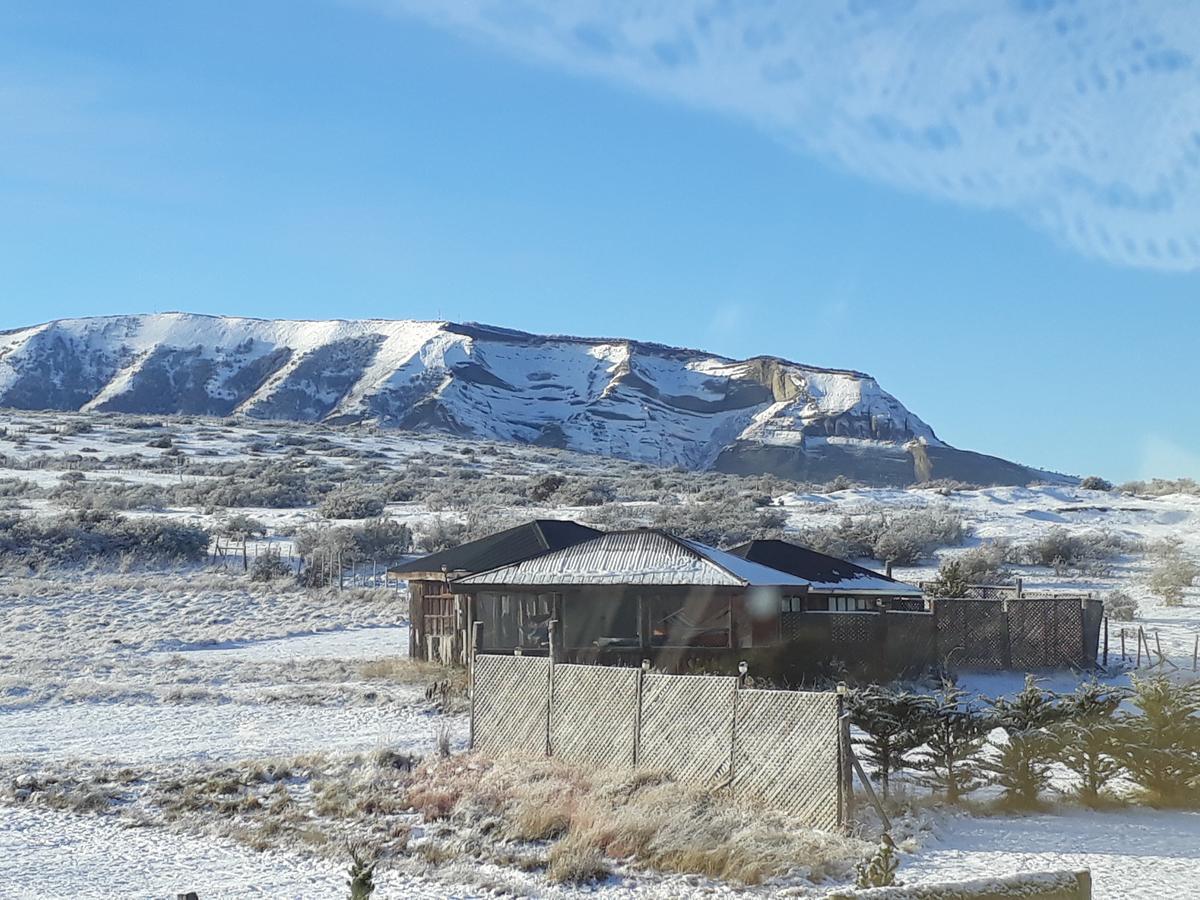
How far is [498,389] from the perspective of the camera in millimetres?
119875

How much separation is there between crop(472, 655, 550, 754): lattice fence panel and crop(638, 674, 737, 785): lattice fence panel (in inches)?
71.6

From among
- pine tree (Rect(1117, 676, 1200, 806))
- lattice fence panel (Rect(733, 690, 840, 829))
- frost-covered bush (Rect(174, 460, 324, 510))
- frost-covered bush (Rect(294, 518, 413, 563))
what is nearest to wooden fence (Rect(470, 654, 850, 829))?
lattice fence panel (Rect(733, 690, 840, 829))

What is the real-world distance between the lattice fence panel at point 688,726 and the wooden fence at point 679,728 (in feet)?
0.04

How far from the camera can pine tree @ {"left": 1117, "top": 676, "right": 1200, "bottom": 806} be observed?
12633 mm

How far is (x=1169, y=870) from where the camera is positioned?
33.4 feet

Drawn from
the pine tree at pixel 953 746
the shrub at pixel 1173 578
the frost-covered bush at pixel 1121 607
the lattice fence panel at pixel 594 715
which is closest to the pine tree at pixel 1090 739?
the pine tree at pixel 953 746

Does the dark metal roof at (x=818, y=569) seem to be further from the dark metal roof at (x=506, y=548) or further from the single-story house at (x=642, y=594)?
A: the dark metal roof at (x=506, y=548)

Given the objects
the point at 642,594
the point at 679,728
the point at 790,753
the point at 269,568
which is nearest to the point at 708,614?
the point at 642,594

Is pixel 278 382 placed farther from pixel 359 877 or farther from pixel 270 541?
pixel 359 877

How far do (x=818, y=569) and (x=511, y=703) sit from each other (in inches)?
449

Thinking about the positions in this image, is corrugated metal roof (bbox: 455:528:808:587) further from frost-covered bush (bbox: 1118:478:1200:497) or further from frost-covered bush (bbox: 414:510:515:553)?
frost-covered bush (bbox: 1118:478:1200:497)

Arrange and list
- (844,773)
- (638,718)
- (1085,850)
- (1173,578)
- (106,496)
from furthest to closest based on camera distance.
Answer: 1. (106,496)
2. (1173,578)
3. (638,718)
4. (844,773)
5. (1085,850)

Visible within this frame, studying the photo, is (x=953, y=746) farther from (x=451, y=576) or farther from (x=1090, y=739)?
(x=451, y=576)

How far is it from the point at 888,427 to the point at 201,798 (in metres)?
108
